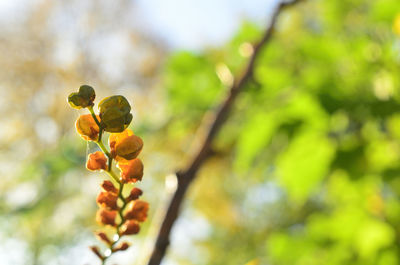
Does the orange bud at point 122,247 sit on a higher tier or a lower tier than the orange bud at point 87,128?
lower

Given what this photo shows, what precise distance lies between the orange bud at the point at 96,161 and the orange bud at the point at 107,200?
13mm

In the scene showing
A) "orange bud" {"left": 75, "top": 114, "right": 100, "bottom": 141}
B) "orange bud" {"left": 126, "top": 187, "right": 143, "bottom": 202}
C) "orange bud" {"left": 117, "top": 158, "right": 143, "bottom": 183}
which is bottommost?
"orange bud" {"left": 126, "top": 187, "right": 143, "bottom": 202}

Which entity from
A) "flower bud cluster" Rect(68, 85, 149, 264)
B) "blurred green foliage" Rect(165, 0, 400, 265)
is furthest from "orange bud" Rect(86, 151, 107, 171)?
"blurred green foliage" Rect(165, 0, 400, 265)

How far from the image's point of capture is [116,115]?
0.17m

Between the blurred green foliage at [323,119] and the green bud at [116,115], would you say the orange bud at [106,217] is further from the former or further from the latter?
the blurred green foliage at [323,119]

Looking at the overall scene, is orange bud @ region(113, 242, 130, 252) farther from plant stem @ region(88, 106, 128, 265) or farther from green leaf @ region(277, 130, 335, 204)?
green leaf @ region(277, 130, 335, 204)

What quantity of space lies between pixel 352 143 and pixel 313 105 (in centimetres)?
12

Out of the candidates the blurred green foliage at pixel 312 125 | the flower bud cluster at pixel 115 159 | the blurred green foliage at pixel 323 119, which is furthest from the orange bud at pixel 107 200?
the blurred green foliage at pixel 323 119

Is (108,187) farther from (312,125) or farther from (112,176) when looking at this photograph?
(312,125)

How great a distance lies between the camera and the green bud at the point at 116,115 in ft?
0.57

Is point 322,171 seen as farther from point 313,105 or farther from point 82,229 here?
point 82,229

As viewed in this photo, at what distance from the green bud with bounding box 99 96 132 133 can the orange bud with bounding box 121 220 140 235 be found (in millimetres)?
47

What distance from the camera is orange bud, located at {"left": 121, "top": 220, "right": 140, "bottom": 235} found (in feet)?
0.65

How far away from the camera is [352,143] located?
790mm
